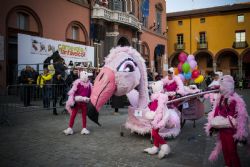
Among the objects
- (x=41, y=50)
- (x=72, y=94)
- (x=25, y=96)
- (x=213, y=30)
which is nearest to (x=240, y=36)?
(x=213, y=30)

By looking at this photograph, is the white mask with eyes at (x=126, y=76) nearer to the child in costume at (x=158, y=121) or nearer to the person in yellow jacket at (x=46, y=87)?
the child in costume at (x=158, y=121)

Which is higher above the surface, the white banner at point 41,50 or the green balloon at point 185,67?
the white banner at point 41,50

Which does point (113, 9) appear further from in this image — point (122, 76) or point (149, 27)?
point (122, 76)

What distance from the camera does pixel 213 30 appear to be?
38.8 m

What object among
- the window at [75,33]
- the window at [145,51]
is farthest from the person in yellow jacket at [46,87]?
the window at [145,51]

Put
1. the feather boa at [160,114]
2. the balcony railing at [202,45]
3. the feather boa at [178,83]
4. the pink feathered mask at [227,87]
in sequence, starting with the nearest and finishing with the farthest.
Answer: the pink feathered mask at [227,87], the feather boa at [160,114], the feather boa at [178,83], the balcony railing at [202,45]

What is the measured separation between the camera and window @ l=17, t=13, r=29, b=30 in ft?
47.1

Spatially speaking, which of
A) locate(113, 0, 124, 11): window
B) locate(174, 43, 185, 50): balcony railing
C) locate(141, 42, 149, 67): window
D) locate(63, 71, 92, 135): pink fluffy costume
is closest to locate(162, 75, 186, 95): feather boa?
locate(63, 71, 92, 135): pink fluffy costume

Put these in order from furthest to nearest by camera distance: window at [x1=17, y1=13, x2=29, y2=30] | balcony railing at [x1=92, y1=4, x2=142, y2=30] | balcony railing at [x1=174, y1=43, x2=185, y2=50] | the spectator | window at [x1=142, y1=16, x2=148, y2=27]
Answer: balcony railing at [x1=174, y1=43, x2=185, y2=50] → window at [x1=142, y1=16, x2=148, y2=27] → balcony railing at [x1=92, y1=4, x2=142, y2=30] → window at [x1=17, y1=13, x2=29, y2=30] → the spectator

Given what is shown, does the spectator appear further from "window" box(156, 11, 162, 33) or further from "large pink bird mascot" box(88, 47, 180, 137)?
"window" box(156, 11, 162, 33)

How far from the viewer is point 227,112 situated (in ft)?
12.6

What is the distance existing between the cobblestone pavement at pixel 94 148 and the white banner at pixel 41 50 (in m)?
6.37

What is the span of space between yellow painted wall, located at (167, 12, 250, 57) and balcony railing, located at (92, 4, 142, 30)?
1799 centimetres

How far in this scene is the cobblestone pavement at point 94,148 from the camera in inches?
171
